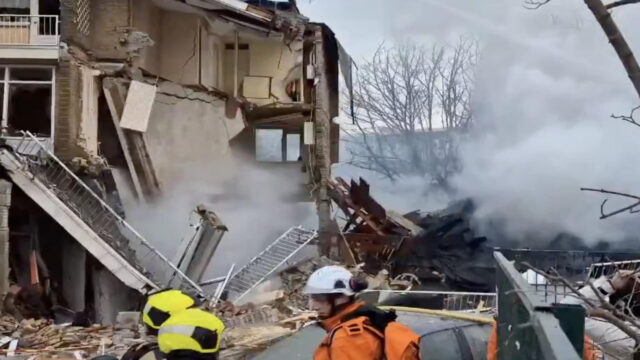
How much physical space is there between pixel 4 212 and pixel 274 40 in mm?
10270

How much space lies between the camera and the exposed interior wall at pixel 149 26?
19859 mm

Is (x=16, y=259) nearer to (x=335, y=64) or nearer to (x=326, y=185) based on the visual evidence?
(x=326, y=185)

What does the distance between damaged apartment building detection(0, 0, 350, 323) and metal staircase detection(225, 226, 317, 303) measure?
1.00 meters

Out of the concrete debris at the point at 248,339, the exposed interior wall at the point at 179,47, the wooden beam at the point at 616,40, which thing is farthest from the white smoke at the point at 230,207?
the wooden beam at the point at 616,40

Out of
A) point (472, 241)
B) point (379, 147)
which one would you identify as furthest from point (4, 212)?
point (379, 147)

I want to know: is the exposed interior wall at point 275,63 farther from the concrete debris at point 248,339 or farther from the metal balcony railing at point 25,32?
the concrete debris at point 248,339

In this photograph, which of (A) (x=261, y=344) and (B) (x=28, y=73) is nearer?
(A) (x=261, y=344)

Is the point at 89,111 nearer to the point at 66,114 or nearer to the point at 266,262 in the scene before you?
the point at 66,114

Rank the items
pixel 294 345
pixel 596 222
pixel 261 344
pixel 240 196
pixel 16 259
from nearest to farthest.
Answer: pixel 294 345
pixel 261 344
pixel 16 259
pixel 596 222
pixel 240 196

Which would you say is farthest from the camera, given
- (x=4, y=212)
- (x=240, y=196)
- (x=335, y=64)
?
(x=335, y=64)

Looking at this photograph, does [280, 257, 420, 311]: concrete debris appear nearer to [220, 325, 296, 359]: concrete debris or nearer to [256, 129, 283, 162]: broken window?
[220, 325, 296, 359]: concrete debris

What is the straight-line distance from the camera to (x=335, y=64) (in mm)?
24922

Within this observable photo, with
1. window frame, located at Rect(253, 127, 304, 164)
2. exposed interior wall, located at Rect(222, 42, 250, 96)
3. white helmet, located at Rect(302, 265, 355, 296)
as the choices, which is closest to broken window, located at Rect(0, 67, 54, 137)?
exposed interior wall, located at Rect(222, 42, 250, 96)

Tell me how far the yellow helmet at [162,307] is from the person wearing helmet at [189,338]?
9.8 inches
